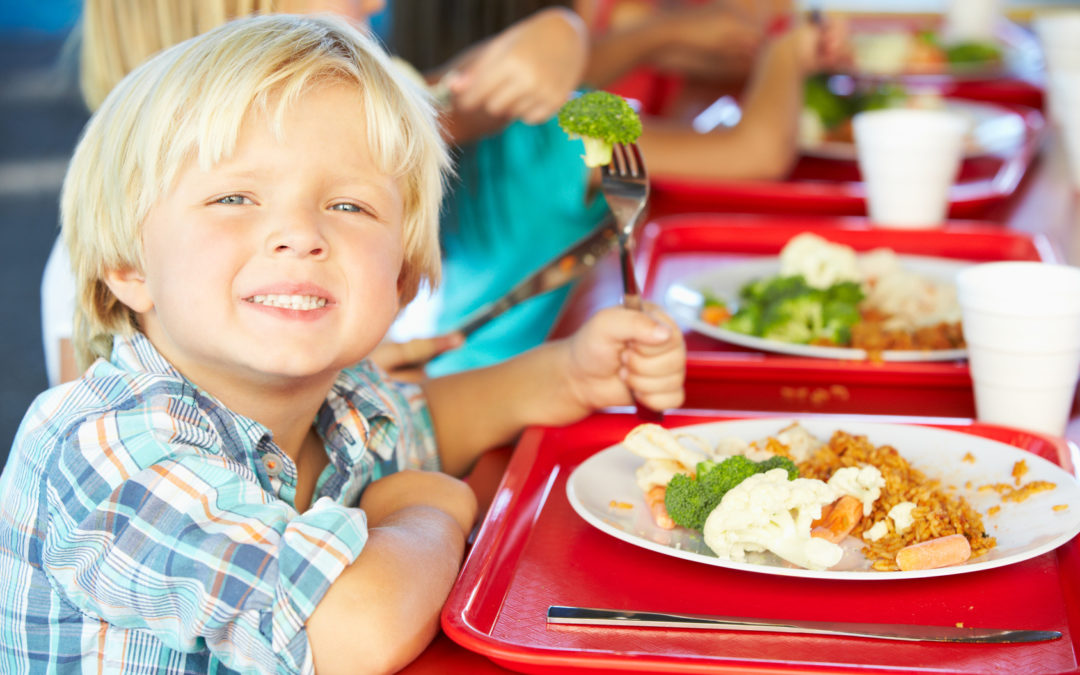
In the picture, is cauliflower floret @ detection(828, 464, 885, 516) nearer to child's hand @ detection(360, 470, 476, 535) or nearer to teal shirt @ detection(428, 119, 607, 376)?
child's hand @ detection(360, 470, 476, 535)

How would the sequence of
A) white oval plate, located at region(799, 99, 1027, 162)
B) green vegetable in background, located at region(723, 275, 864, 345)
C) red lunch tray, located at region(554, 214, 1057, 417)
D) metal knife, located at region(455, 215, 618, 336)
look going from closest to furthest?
red lunch tray, located at region(554, 214, 1057, 417) → green vegetable in background, located at region(723, 275, 864, 345) → metal knife, located at region(455, 215, 618, 336) → white oval plate, located at region(799, 99, 1027, 162)

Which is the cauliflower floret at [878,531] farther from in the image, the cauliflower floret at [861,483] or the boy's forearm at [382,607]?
the boy's forearm at [382,607]

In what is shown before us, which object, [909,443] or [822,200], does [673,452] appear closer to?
[909,443]

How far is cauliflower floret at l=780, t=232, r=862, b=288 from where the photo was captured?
1522 millimetres

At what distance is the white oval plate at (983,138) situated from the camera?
232 cm

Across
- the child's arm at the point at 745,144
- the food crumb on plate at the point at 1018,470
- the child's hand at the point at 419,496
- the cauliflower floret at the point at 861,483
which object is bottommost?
the child's arm at the point at 745,144

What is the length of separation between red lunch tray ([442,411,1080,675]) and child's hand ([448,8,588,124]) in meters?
0.86

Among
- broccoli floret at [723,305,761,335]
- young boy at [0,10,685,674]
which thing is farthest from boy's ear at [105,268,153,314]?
broccoli floret at [723,305,761,335]

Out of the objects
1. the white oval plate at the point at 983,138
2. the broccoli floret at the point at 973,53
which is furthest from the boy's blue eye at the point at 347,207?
the broccoli floret at the point at 973,53

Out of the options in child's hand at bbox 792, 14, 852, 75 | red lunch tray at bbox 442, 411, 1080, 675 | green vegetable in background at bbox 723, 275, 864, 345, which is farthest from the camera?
child's hand at bbox 792, 14, 852, 75

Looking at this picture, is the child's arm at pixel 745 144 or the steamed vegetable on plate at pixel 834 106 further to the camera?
the steamed vegetable on plate at pixel 834 106

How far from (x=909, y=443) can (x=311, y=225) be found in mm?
593

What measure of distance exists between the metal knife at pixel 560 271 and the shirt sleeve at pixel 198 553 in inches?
32.4

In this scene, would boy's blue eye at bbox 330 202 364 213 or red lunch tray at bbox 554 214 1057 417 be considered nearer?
boy's blue eye at bbox 330 202 364 213
